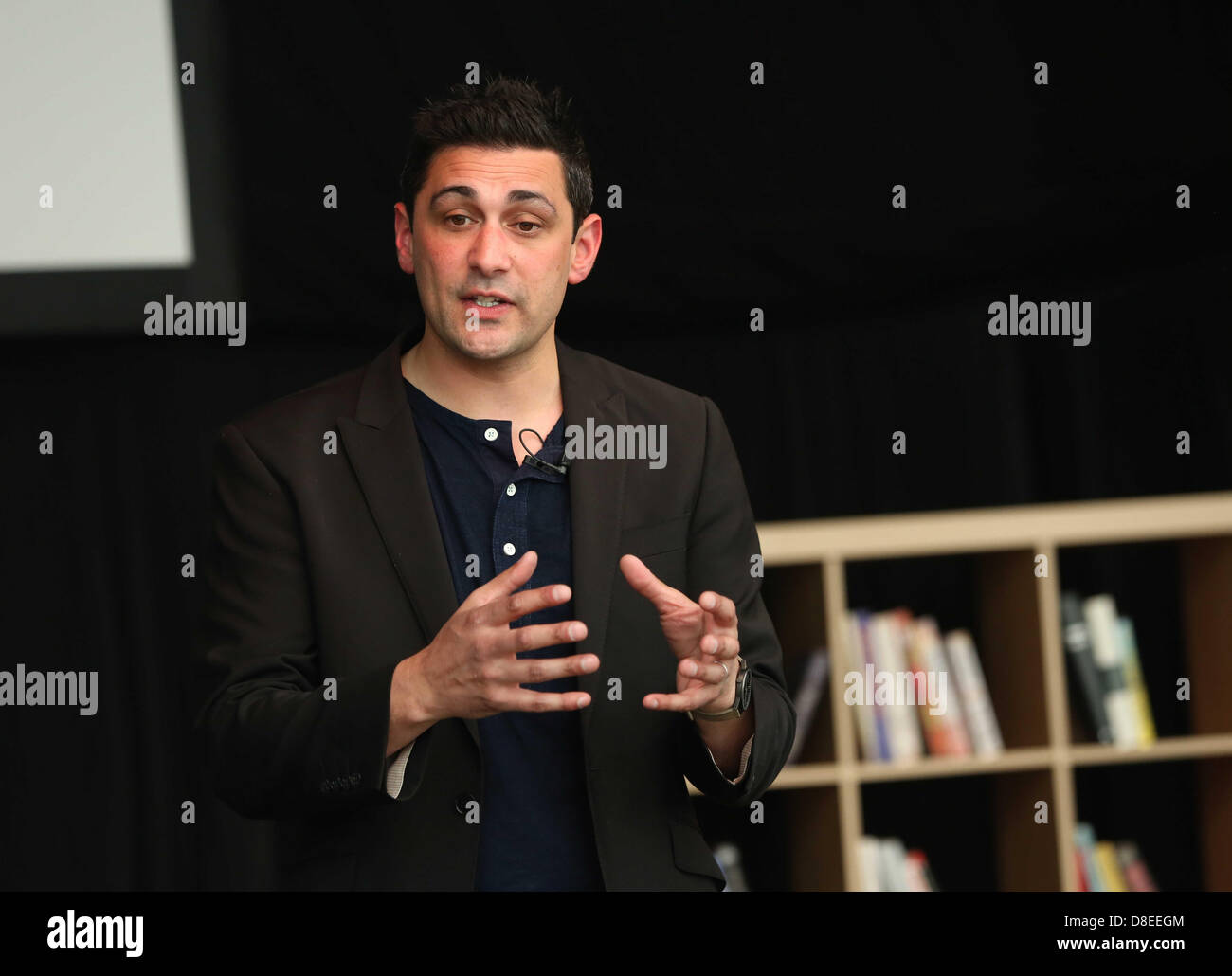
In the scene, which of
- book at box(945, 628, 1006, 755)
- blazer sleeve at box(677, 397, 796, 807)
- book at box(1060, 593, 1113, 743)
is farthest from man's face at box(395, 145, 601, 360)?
book at box(1060, 593, 1113, 743)

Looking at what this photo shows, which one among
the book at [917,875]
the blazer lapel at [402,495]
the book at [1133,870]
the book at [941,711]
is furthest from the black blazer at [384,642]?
the book at [1133,870]

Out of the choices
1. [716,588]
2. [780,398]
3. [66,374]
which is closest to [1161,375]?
[780,398]

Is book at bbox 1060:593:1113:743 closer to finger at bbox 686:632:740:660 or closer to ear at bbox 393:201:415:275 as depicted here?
finger at bbox 686:632:740:660

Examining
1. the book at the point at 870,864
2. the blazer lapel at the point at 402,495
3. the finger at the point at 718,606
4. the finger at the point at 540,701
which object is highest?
the blazer lapel at the point at 402,495

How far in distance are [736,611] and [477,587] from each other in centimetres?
37

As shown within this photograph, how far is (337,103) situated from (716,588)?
1095mm

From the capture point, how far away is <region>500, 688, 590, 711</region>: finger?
1464 millimetres

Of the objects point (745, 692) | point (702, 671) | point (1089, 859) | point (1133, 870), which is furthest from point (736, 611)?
point (1133, 870)

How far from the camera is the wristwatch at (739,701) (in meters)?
1.63

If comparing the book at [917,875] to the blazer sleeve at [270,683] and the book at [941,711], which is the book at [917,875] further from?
the blazer sleeve at [270,683]

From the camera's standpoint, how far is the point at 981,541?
237 centimetres

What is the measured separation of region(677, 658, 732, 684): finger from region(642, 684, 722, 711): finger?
1cm

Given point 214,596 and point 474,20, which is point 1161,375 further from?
point 214,596

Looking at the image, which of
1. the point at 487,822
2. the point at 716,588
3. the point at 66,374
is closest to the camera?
the point at 487,822
